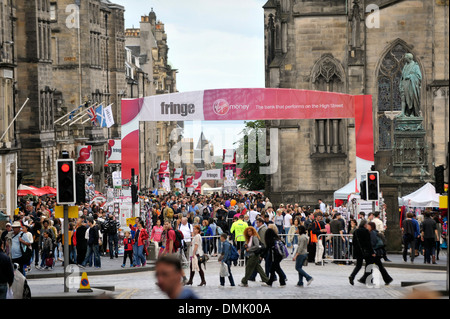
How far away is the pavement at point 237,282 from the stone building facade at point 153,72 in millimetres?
75002

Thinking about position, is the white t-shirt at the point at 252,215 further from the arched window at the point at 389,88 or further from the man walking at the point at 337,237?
the arched window at the point at 389,88

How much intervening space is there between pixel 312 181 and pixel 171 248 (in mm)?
22793

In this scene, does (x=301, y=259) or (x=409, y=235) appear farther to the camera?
(x=409, y=235)

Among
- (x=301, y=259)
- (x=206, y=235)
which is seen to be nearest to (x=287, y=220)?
(x=206, y=235)

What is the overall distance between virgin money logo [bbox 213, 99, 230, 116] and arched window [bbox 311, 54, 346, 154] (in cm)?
1157

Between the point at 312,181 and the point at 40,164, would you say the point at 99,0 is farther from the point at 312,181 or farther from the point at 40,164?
the point at 312,181

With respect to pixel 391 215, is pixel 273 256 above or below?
below

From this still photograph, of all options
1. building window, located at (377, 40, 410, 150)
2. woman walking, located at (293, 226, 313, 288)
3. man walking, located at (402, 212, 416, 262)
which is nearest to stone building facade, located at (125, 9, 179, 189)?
building window, located at (377, 40, 410, 150)

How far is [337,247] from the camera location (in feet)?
93.8

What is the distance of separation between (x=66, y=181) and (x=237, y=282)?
492 centimetres

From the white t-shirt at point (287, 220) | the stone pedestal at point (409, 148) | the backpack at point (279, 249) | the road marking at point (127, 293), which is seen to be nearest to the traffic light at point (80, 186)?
the road marking at point (127, 293)

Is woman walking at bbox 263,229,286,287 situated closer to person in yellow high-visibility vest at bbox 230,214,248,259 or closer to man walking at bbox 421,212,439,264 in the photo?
person in yellow high-visibility vest at bbox 230,214,248,259

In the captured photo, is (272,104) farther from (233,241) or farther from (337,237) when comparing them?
(337,237)
